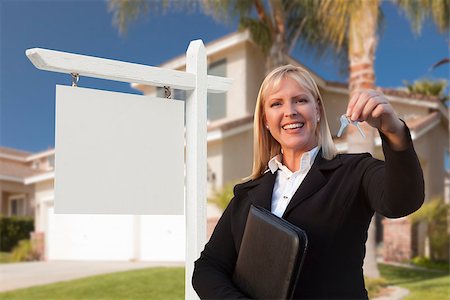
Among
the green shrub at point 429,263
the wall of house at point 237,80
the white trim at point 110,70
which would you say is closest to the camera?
the white trim at point 110,70

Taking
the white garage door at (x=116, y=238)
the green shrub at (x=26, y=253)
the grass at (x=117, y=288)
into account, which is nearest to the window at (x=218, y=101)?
the white garage door at (x=116, y=238)

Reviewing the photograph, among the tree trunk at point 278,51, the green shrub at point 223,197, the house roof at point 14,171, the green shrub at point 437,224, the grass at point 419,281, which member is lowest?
the grass at point 419,281

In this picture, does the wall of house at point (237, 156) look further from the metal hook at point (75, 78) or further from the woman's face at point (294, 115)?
the woman's face at point (294, 115)

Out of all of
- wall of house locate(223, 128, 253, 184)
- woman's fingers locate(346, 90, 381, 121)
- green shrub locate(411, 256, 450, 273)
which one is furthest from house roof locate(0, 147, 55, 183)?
woman's fingers locate(346, 90, 381, 121)

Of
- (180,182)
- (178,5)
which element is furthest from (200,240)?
(178,5)

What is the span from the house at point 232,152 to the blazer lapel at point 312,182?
11.4 meters

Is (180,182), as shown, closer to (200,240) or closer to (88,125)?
(200,240)

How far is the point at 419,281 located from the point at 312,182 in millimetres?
8464

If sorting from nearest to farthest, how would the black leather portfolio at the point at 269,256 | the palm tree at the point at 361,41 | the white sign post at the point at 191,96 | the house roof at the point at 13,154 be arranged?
the black leather portfolio at the point at 269,256 → the white sign post at the point at 191,96 → the palm tree at the point at 361,41 → the house roof at the point at 13,154

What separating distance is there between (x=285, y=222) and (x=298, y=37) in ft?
41.4

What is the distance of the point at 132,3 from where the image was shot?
12570mm

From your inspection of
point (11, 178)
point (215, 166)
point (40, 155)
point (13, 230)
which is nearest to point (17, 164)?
point (40, 155)

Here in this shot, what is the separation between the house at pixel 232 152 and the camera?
1377 cm

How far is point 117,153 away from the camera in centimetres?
216
